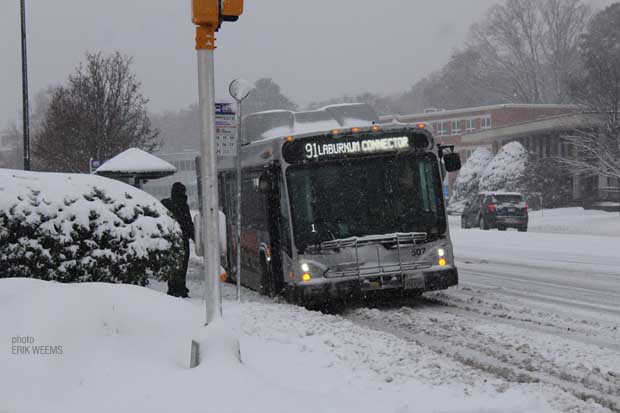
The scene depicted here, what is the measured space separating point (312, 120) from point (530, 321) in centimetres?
544

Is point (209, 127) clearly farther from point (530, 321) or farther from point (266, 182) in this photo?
point (266, 182)

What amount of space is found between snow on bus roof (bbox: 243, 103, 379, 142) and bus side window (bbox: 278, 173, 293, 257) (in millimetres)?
1087

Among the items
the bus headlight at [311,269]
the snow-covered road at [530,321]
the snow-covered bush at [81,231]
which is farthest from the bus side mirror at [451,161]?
the snow-covered bush at [81,231]

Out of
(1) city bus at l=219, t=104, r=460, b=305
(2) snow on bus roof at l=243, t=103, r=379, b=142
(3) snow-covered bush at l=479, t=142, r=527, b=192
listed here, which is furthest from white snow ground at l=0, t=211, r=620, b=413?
(3) snow-covered bush at l=479, t=142, r=527, b=192

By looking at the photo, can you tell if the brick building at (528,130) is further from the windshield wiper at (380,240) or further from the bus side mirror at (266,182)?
the bus side mirror at (266,182)

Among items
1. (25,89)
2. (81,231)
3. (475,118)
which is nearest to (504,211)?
(25,89)

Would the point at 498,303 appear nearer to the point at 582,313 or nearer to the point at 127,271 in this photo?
the point at 582,313

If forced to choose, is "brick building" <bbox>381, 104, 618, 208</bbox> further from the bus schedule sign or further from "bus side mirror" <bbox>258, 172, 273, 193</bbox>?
"bus side mirror" <bbox>258, 172, 273, 193</bbox>

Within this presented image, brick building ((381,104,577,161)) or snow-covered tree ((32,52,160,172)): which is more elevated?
brick building ((381,104,577,161))

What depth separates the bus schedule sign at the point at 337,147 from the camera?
13000 mm

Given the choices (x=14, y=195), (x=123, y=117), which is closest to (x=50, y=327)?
(x=14, y=195)

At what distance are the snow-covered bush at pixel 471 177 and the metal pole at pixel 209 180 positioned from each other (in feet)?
182

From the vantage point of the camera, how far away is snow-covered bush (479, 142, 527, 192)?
183 feet

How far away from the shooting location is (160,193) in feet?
370
